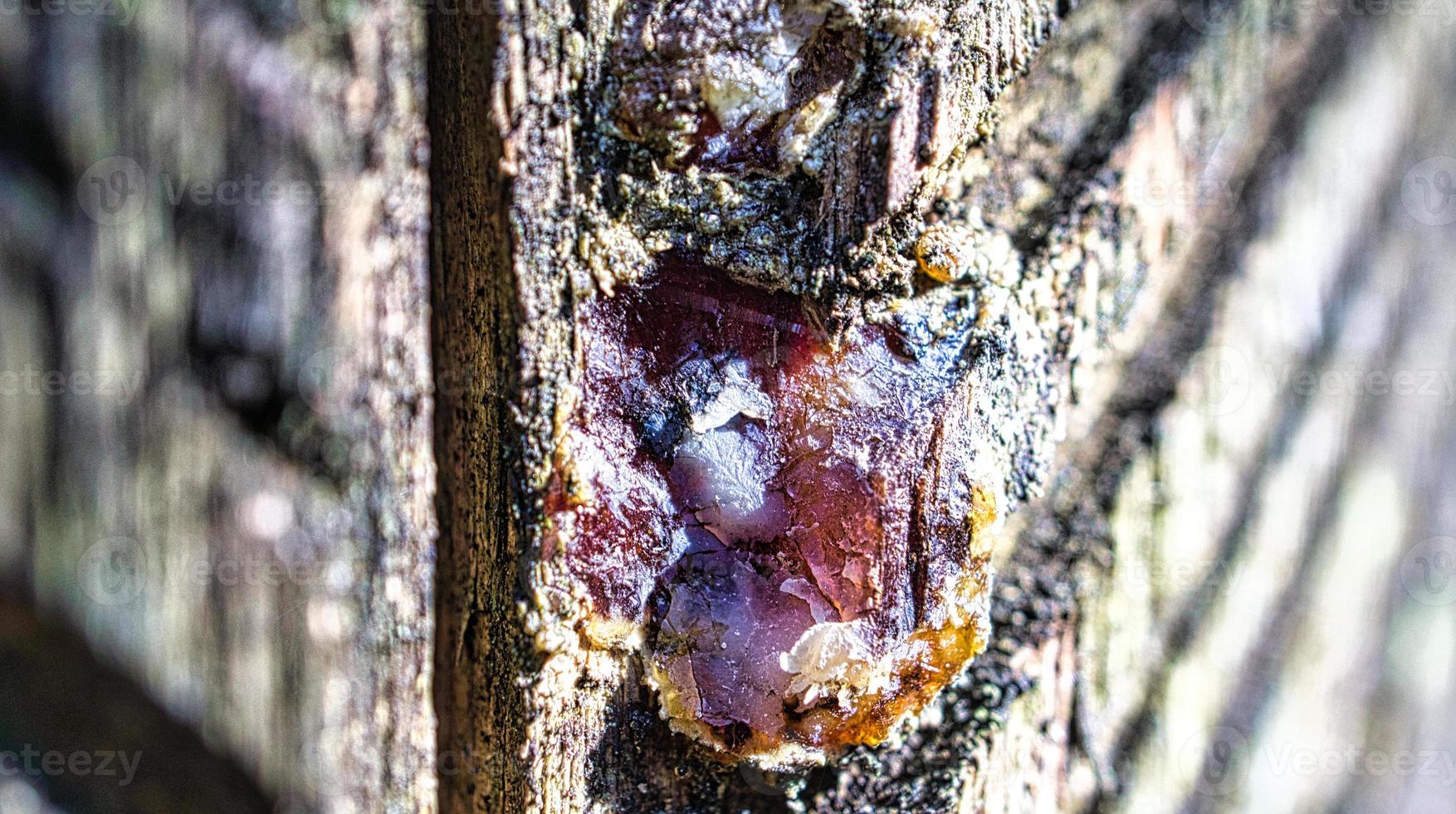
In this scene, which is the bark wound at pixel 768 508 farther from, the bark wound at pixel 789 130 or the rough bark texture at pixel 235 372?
the rough bark texture at pixel 235 372

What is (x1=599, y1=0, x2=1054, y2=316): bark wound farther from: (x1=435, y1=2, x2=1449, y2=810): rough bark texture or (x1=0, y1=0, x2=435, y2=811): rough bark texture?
(x1=0, y1=0, x2=435, y2=811): rough bark texture

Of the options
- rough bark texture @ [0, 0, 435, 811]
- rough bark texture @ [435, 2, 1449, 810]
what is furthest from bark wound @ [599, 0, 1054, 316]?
rough bark texture @ [0, 0, 435, 811]

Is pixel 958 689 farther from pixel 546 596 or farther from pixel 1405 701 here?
pixel 1405 701

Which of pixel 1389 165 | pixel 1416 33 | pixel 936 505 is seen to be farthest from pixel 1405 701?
pixel 936 505

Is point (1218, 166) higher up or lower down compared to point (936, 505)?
higher up

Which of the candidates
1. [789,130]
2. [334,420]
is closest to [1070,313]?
[789,130]

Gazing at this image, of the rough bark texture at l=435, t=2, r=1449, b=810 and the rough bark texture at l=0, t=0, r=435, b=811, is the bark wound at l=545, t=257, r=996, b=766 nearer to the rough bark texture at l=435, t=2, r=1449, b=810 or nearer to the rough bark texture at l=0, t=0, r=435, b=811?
the rough bark texture at l=435, t=2, r=1449, b=810

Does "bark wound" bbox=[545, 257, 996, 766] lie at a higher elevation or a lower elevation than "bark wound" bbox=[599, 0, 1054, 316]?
lower

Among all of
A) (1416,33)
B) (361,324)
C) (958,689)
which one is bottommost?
(958,689)
